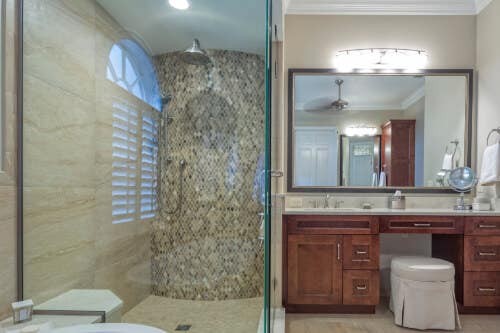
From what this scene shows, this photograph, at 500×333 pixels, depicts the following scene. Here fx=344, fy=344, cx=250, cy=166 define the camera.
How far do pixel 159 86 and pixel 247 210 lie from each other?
0.89m

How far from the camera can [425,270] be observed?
2.31 metres

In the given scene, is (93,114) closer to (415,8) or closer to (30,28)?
(30,28)

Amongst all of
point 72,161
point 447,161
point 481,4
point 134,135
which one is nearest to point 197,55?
point 134,135

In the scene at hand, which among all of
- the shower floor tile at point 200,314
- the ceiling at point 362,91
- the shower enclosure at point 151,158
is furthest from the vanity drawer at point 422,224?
the shower floor tile at point 200,314

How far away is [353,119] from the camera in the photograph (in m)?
3.09

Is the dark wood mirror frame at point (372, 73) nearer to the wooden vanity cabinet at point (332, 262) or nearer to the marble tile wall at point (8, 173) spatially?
the wooden vanity cabinet at point (332, 262)

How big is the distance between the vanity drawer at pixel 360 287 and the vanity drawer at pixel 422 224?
1.17ft

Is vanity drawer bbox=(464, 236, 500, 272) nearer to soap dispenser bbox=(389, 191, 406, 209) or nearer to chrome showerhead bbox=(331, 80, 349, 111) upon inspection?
soap dispenser bbox=(389, 191, 406, 209)

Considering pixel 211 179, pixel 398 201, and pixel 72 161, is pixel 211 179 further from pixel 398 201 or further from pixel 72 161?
pixel 398 201

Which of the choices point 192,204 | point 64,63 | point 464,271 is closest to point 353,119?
point 464,271

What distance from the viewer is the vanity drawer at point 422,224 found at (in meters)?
2.58

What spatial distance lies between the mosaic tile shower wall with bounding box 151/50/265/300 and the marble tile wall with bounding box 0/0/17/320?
0.78 m

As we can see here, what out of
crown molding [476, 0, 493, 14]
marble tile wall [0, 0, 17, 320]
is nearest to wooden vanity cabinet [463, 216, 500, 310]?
crown molding [476, 0, 493, 14]

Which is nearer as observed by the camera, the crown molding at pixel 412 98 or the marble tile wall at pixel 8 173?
the marble tile wall at pixel 8 173
